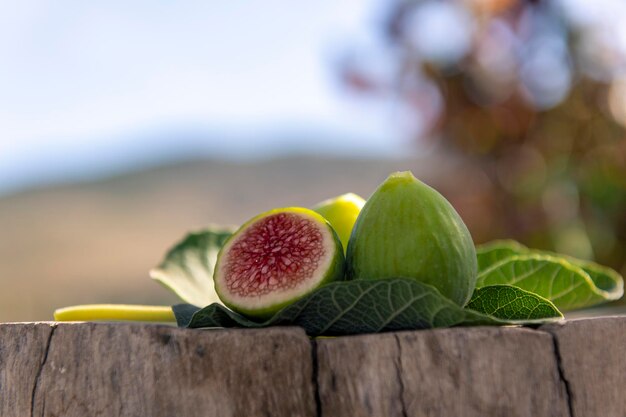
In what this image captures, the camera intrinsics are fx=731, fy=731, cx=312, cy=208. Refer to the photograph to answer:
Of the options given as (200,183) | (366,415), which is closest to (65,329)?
(366,415)

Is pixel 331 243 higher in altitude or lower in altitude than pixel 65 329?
higher

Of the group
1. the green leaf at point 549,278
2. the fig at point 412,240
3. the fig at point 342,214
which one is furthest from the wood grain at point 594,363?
the fig at point 342,214

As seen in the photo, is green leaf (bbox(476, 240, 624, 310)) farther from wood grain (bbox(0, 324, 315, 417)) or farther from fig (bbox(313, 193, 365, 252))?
wood grain (bbox(0, 324, 315, 417))

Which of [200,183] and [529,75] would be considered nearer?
[529,75]

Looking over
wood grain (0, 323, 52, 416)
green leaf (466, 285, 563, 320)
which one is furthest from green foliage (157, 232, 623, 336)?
wood grain (0, 323, 52, 416)

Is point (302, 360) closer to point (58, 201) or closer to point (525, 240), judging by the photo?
point (525, 240)

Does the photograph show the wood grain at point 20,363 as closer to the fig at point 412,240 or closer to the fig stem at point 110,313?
the fig stem at point 110,313

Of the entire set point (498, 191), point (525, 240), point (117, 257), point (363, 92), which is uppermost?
point (363, 92)
